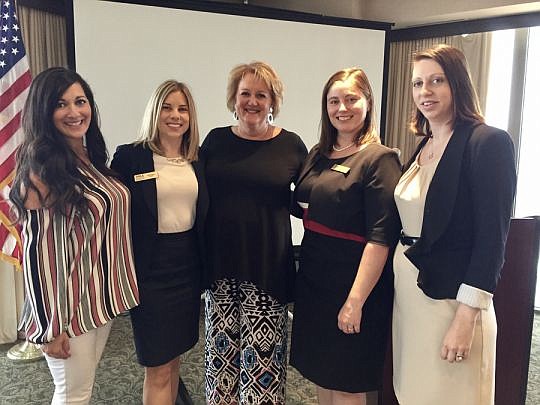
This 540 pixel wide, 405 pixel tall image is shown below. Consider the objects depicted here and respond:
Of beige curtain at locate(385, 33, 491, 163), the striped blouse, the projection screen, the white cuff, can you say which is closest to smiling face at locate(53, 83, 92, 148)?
the striped blouse

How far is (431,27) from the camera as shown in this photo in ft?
13.5

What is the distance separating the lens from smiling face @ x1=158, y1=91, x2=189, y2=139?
192 centimetres

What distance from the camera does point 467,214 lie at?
141cm

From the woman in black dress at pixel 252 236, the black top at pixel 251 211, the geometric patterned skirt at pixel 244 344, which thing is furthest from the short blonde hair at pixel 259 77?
the geometric patterned skirt at pixel 244 344

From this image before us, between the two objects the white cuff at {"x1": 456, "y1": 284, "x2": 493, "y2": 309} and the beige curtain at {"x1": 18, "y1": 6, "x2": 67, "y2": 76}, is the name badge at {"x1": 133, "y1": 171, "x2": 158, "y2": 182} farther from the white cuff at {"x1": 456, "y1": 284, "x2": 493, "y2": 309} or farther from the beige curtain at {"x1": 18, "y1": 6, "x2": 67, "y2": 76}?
the beige curtain at {"x1": 18, "y1": 6, "x2": 67, "y2": 76}

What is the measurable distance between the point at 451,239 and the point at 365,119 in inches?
23.1

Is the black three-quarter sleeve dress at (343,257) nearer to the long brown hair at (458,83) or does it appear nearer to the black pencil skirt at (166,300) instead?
the long brown hair at (458,83)

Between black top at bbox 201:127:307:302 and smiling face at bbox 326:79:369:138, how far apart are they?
286mm

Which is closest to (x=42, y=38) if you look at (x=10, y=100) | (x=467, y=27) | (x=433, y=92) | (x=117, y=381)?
(x=10, y=100)

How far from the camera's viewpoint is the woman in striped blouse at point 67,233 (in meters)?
1.52

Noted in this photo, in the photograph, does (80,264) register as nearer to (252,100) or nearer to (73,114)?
(73,114)

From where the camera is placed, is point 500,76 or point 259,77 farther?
point 500,76

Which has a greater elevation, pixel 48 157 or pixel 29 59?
pixel 29 59

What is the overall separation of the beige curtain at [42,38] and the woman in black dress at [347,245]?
2410 mm
